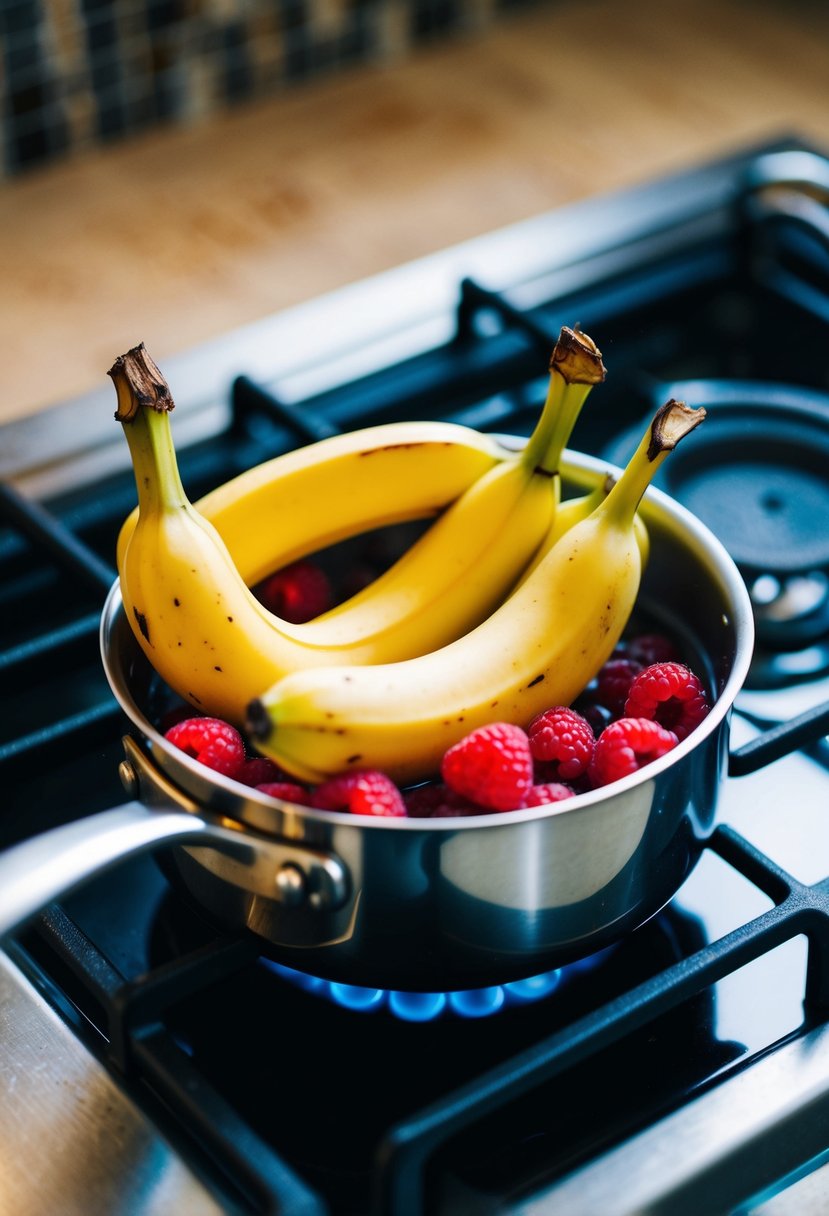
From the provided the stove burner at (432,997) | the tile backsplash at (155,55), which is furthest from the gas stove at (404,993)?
the tile backsplash at (155,55)

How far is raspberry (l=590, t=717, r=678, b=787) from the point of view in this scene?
0.46m

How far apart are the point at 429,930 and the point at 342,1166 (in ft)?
0.27

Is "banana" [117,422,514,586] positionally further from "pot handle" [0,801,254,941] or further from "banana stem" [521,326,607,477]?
"pot handle" [0,801,254,941]

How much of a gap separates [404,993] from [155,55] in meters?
0.76

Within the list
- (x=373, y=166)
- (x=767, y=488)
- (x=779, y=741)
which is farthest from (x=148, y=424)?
(x=373, y=166)

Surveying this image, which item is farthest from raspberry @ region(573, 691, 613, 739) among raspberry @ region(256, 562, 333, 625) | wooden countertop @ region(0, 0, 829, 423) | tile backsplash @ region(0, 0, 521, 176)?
→ tile backsplash @ region(0, 0, 521, 176)

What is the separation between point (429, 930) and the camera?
45 centimetres

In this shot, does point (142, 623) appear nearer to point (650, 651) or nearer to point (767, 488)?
point (650, 651)

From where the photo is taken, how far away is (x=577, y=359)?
501 millimetres

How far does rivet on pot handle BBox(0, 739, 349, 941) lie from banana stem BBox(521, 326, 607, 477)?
19cm

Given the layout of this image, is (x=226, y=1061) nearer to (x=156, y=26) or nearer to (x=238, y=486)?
(x=238, y=486)

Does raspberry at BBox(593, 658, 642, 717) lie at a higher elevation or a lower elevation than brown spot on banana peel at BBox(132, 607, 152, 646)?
lower

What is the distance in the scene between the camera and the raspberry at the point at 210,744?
0.47 meters

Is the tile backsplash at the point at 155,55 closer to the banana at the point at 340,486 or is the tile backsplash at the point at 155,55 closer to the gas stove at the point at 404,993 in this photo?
the gas stove at the point at 404,993
